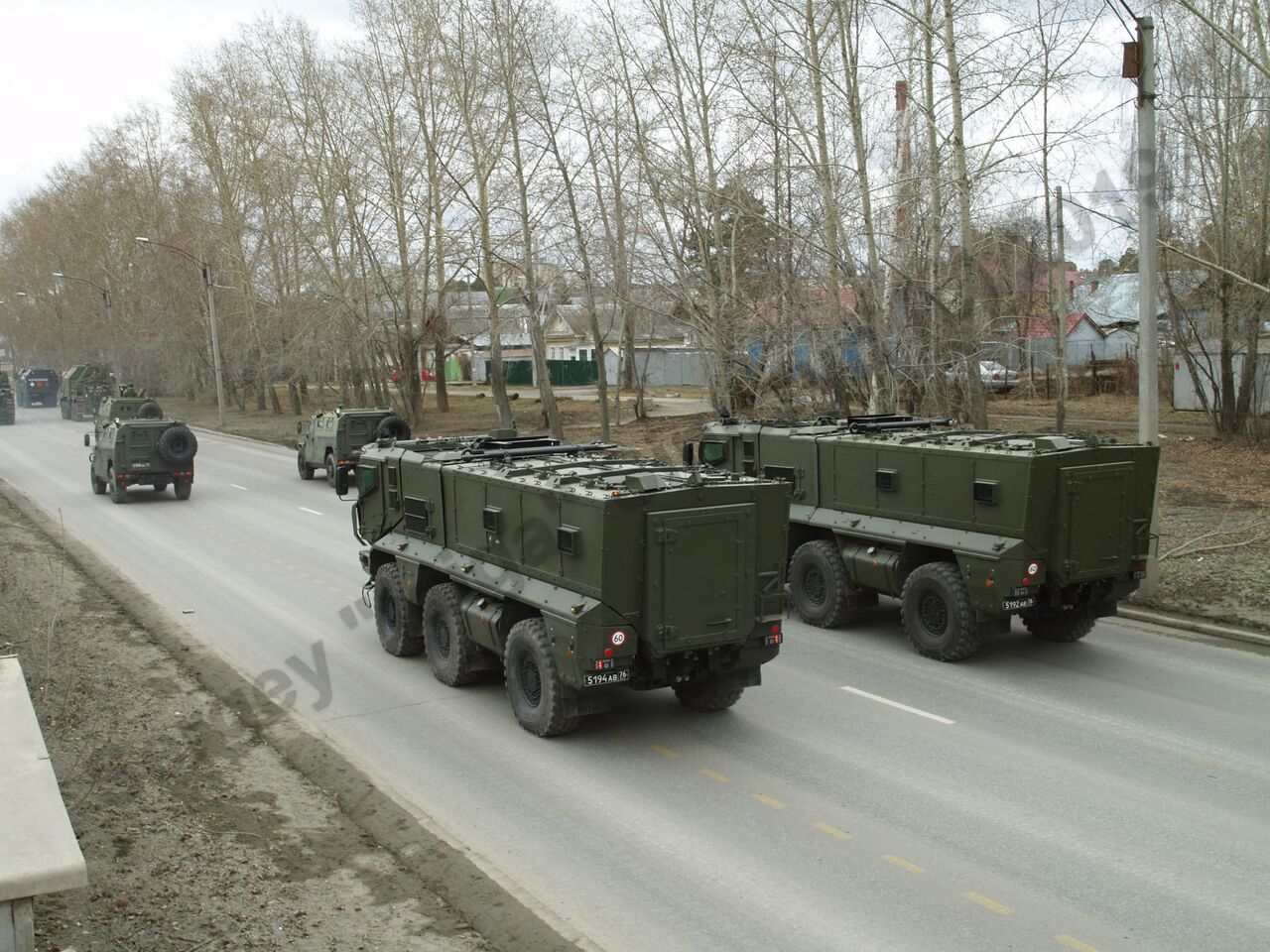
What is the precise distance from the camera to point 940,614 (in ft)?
40.2

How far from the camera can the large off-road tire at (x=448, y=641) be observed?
438 inches

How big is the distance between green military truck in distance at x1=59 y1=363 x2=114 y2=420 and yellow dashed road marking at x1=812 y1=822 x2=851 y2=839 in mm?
58333

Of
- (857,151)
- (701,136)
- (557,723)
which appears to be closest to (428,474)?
(557,723)

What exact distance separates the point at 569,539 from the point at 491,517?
1417 millimetres

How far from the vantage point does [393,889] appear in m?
6.96

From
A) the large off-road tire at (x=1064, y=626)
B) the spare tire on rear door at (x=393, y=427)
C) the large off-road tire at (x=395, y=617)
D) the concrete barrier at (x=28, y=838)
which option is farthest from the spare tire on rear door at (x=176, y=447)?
the concrete barrier at (x=28, y=838)

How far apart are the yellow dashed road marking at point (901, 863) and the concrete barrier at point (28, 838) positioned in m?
4.68

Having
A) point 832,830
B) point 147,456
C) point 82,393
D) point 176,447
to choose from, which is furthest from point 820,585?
point 82,393

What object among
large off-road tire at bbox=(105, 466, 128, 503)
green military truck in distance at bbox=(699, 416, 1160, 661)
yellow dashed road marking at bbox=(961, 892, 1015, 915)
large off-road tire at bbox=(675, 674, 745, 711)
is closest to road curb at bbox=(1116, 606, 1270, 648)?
green military truck in distance at bbox=(699, 416, 1160, 661)

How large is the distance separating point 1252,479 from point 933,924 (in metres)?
18.0

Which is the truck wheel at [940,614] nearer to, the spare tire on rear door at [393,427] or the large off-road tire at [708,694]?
the large off-road tire at [708,694]

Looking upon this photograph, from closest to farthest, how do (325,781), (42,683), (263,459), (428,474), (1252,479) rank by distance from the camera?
(325,781) → (42,683) → (428,474) → (1252,479) → (263,459)

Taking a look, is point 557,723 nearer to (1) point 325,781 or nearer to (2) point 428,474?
(1) point 325,781

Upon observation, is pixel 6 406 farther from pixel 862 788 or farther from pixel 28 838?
pixel 28 838
